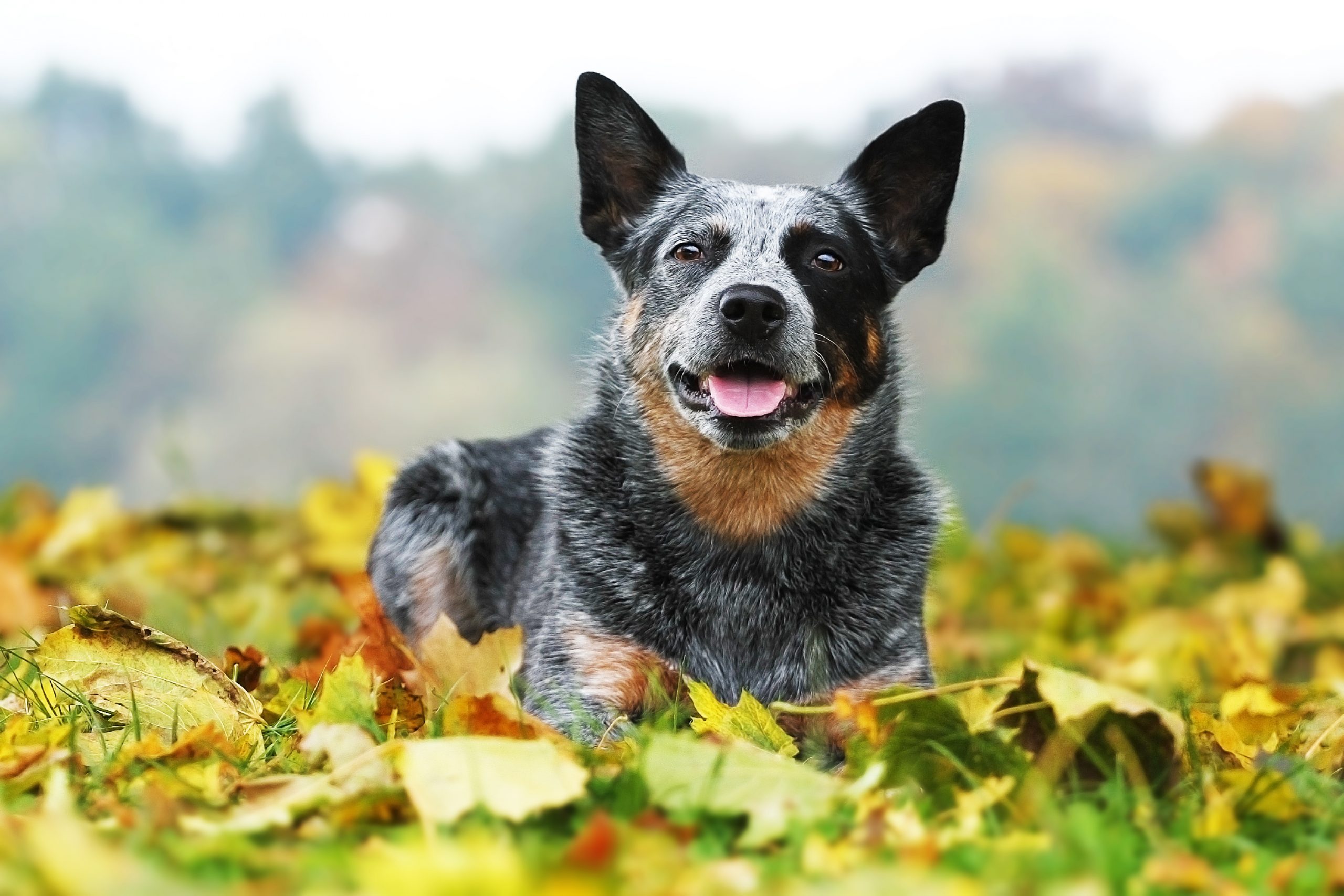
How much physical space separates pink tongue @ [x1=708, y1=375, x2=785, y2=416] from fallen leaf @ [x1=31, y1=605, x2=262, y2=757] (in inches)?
52.1

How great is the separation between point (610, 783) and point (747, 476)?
1.45 metres

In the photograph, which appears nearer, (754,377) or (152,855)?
(152,855)

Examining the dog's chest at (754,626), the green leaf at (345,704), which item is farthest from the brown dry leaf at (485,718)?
the dog's chest at (754,626)

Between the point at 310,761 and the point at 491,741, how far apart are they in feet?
1.50

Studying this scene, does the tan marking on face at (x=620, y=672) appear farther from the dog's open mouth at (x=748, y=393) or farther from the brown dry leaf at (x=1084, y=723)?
the brown dry leaf at (x=1084, y=723)

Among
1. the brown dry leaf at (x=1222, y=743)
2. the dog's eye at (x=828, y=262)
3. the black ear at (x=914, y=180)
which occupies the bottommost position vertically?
the brown dry leaf at (x=1222, y=743)

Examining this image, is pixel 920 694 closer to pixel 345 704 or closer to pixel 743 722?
pixel 743 722

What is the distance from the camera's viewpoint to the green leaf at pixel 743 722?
2.92 metres

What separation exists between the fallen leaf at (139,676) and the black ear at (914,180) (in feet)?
7.17

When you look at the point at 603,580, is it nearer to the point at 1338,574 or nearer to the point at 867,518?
the point at 867,518

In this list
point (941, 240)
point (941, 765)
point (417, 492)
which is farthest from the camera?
point (417, 492)

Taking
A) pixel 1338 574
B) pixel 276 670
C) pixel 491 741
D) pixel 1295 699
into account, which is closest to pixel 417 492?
pixel 276 670

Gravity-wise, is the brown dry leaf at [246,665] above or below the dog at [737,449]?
below

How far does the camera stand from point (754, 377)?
3.65m
